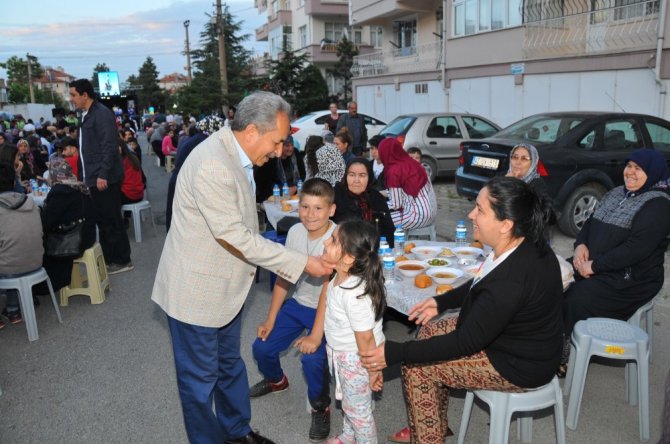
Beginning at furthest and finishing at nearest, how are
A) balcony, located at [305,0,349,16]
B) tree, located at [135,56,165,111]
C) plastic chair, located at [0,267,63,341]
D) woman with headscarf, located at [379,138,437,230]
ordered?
tree, located at [135,56,165,111] < balcony, located at [305,0,349,16] < woman with headscarf, located at [379,138,437,230] < plastic chair, located at [0,267,63,341]

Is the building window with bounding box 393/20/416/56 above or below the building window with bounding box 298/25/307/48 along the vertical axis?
below

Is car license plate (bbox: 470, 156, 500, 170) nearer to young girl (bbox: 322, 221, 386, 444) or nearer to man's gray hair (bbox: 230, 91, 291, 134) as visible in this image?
young girl (bbox: 322, 221, 386, 444)

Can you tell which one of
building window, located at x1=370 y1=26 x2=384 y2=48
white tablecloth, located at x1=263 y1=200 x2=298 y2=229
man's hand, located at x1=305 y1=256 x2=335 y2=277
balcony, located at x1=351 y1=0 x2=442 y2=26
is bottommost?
white tablecloth, located at x1=263 y1=200 x2=298 y2=229

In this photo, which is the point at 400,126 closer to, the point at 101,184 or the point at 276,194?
the point at 276,194

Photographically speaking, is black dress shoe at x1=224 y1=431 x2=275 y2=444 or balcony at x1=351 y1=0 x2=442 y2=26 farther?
balcony at x1=351 y1=0 x2=442 y2=26

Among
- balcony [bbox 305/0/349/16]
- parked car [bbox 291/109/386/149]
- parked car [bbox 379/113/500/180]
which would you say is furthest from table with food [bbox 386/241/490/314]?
balcony [bbox 305/0/349/16]

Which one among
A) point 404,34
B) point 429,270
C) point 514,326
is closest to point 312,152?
point 429,270

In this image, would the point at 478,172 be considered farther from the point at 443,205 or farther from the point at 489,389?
the point at 489,389

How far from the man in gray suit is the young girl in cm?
13

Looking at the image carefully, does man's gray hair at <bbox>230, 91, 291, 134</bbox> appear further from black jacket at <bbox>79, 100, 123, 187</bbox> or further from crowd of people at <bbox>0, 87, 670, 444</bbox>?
black jacket at <bbox>79, 100, 123, 187</bbox>

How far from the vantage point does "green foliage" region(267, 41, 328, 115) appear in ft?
89.9

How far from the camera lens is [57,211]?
510 cm

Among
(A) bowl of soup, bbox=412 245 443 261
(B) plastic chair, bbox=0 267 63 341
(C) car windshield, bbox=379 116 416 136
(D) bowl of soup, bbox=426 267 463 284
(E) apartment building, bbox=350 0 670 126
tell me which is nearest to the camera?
(D) bowl of soup, bbox=426 267 463 284

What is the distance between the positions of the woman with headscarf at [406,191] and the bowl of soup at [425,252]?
1.56 m
